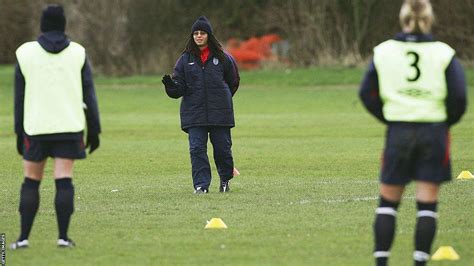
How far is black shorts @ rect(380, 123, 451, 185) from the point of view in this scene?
28.8 feet

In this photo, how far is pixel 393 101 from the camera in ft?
29.1

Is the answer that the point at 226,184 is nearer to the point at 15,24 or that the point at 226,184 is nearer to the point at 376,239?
the point at 376,239

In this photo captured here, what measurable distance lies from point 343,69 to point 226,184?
3358 cm

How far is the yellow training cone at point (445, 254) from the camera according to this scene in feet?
31.3

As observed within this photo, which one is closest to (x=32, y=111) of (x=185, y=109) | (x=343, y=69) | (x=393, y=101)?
(x=393, y=101)

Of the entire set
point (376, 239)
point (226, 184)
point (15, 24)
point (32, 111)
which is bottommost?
point (15, 24)

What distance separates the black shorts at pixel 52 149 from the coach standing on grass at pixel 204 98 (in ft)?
16.1

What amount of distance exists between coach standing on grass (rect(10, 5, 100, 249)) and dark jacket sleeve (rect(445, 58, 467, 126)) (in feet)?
9.41

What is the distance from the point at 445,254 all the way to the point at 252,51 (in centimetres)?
4472

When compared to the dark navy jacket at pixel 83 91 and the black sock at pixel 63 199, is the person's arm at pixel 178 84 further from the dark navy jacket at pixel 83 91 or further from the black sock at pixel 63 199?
the black sock at pixel 63 199

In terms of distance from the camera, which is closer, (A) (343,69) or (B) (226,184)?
(B) (226,184)

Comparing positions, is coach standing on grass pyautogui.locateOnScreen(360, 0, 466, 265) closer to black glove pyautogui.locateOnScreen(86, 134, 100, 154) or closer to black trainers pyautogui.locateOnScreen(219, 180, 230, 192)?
black glove pyautogui.locateOnScreen(86, 134, 100, 154)

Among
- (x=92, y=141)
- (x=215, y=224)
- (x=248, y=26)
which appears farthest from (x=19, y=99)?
(x=248, y=26)

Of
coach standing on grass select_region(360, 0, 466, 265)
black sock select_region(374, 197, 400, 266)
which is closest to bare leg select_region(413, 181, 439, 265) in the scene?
coach standing on grass select_region(360, 0, 466, 265)
